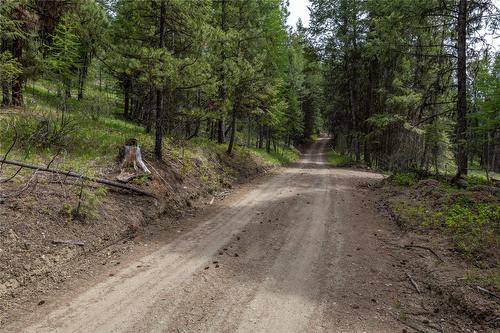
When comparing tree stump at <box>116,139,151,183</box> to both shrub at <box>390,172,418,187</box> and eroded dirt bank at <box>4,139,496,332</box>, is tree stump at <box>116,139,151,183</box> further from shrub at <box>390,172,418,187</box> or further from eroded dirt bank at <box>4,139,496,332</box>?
shrub at <box>390,172,418,187</box>

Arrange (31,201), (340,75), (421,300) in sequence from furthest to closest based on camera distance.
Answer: (340,75) → (31,201) → (421,300)

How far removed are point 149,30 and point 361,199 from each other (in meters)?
9.65

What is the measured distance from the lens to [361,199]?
13.0 meters

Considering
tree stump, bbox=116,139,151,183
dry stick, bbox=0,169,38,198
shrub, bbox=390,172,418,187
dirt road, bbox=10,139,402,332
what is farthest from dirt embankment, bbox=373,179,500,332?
dry stick, bbox=0,169,38,198

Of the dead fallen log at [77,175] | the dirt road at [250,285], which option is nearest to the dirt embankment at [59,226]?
the dead fallen log at [77,175]

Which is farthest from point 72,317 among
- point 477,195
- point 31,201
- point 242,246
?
point 477,195

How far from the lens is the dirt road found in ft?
14.3

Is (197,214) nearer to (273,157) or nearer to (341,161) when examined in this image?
(273,157)

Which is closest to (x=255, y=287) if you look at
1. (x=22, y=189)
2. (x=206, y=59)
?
(x=22, y=189)

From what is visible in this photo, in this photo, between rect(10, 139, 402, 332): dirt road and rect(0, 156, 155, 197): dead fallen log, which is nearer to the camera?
rect(10, 139, 402, 332): dirt road

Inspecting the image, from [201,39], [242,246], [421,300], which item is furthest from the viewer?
[201,39]

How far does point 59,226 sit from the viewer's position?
6.37 m

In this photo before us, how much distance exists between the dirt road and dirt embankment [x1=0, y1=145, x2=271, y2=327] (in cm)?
78

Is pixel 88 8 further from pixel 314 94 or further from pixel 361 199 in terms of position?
pixel 314 94
